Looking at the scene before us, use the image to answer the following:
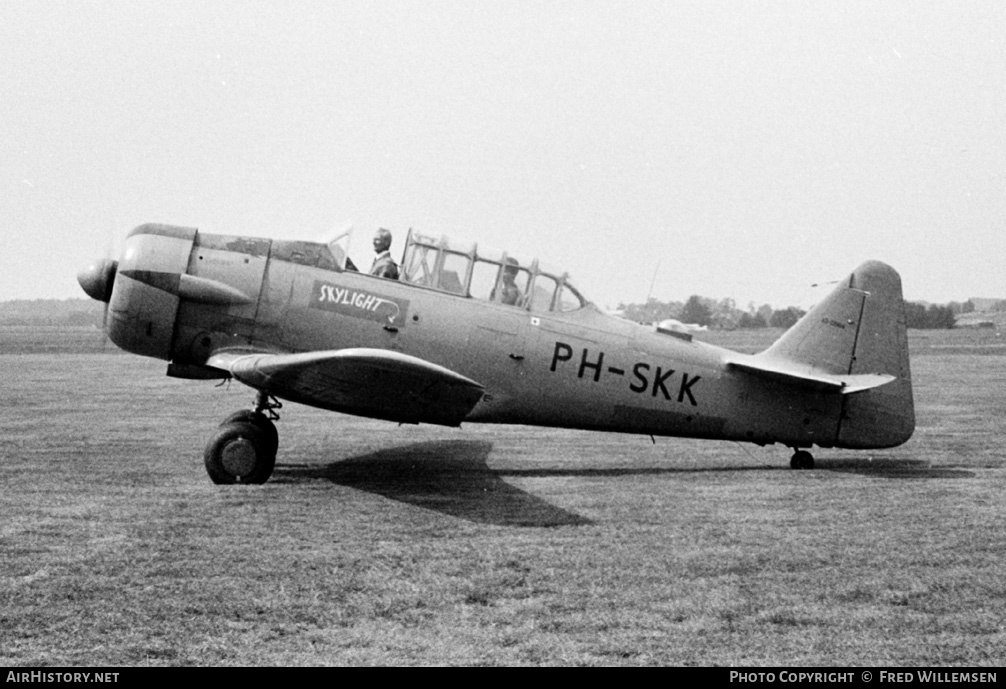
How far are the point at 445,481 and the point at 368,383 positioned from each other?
1695 mm

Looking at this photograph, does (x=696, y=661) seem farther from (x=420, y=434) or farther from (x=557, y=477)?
(x=420, y=434)

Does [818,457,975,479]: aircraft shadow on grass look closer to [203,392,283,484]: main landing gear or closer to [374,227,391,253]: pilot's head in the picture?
[374,227,391,253]: pilot's head

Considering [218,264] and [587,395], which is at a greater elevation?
[218,264]

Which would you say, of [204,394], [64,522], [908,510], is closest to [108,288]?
[64,522]

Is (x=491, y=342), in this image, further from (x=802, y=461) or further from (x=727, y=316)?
(x=727, y=316)

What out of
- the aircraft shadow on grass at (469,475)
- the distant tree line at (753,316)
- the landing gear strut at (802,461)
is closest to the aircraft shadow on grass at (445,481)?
the aircraft shadow on grass at (469,475)

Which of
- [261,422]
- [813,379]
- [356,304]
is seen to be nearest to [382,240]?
[356,304]

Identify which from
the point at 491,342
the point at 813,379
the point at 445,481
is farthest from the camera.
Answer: the point at 813,379

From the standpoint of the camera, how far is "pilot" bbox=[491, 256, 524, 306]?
872cm

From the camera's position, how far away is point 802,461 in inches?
360

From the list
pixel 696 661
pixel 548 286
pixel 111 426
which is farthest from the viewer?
pixel 111 426

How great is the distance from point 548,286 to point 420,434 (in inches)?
150

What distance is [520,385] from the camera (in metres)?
8.59
